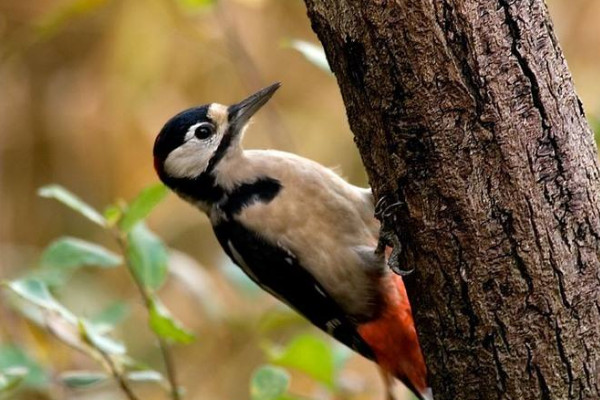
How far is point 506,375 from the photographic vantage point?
6.61 feet

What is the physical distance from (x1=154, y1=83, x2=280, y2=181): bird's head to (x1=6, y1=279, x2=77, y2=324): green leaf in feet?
2.25


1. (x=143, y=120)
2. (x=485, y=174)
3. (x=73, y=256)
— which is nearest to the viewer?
(x=485, y=174)

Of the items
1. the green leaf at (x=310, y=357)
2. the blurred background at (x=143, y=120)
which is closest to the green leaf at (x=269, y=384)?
the green leaf at (x=310, y=357)

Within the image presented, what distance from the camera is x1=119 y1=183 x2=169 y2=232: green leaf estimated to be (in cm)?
256

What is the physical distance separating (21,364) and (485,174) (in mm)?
1401

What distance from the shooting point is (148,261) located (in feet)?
8.80

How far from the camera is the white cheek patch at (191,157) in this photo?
3062 millimetres

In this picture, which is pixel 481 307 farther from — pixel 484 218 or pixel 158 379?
pixel 158 379

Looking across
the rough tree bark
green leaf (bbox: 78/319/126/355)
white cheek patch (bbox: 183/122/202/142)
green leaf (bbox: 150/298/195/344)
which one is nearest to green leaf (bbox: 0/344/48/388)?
green leaf (bbox: 78/319/126/355)

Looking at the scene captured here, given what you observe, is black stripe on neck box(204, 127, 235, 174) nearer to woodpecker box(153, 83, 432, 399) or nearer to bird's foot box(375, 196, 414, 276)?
woodpecker box(153, 83, 432, 399)

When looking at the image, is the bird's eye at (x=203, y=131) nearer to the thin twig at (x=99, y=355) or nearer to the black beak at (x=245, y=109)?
the black beak at (x=245, y=109)

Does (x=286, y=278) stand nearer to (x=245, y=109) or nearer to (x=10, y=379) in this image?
(x=245, y=109)

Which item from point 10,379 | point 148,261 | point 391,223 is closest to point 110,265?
point 148,261

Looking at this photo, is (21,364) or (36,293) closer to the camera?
(36,293)
